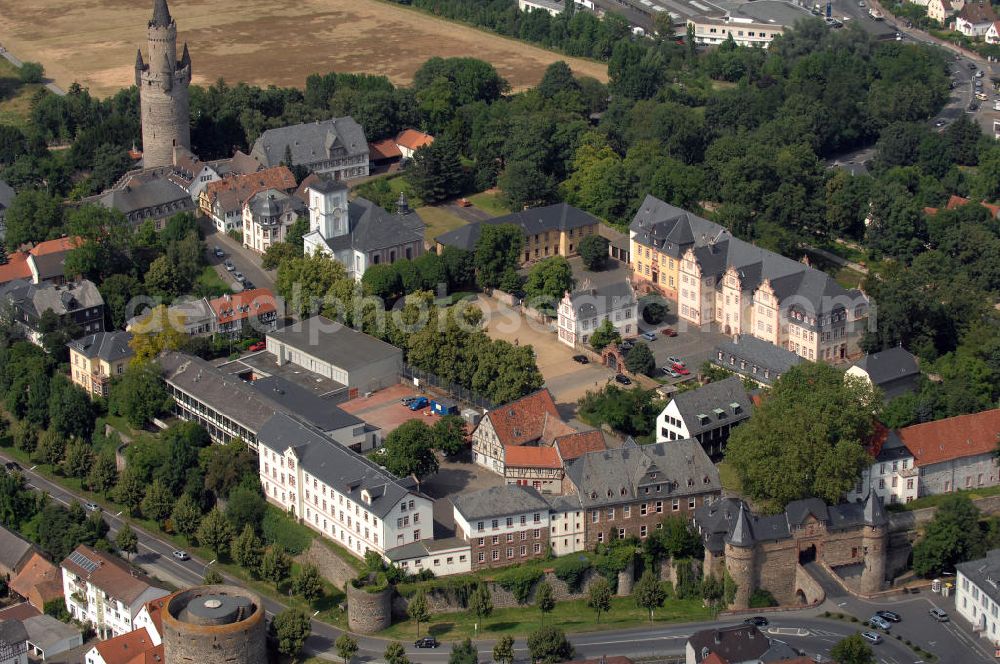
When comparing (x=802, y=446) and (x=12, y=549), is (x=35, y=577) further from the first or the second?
(x=802, y=446)

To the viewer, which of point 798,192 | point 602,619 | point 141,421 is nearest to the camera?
point 602,619

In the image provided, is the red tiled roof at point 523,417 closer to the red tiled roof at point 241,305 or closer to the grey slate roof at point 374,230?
the red tiled roof at point 241,305

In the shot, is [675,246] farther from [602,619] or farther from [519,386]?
[602,619]

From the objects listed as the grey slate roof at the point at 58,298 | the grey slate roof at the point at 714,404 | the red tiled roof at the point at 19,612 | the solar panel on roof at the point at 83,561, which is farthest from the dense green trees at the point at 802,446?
the grey slate roof at the point at 58,298

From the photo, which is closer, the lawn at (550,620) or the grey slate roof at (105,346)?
the lawn at (550,620)

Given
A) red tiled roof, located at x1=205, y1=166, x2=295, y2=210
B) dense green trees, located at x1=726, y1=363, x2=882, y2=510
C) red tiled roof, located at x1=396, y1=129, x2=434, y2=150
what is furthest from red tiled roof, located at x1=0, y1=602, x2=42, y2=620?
red tiled roof, located at x1=396, y1=129, x2=434, y2=150

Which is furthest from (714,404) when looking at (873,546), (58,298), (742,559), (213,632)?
(58,298)

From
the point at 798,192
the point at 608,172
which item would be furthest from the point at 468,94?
the point at 798,192
